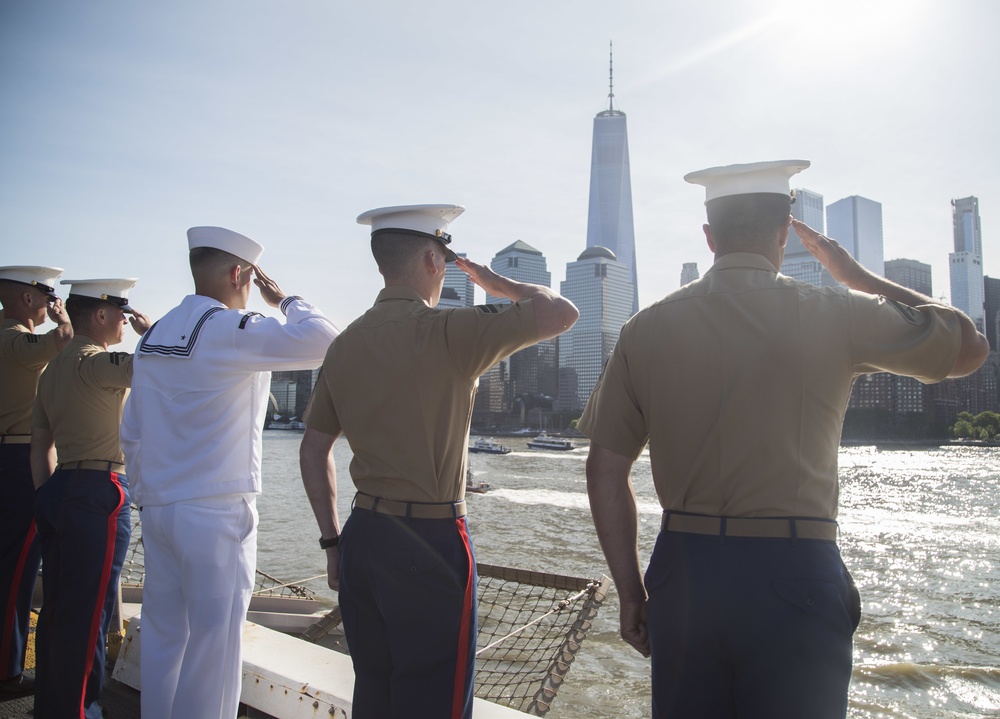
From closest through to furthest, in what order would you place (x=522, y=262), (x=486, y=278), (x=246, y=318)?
(x=486, y=278) < (x=246, y=318) < (x=522, y=262)

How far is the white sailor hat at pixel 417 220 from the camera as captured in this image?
2.71 m

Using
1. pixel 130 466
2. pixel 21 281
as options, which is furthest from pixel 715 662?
pixel 21 281

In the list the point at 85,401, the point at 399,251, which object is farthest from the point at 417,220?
the point at 85,401

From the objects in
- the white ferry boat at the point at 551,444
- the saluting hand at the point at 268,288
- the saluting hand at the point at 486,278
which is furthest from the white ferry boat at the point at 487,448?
the saluting hand at the point at 486,278

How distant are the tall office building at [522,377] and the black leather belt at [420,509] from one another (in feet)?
346

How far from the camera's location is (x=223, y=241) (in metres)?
3.04

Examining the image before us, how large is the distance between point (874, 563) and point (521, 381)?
106549 millimetres

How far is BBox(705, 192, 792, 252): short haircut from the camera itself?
2.16 meters

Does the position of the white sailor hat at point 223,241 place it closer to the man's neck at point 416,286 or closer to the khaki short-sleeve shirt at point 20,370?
the man's neck at point 416,286

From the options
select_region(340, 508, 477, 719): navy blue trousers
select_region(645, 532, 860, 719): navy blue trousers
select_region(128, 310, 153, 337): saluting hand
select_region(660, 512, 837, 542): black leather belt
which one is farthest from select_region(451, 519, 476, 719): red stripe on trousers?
select_region(128, 310, 153, 337): saluting hand

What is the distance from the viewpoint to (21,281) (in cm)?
441

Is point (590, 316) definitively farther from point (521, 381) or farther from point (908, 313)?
point (908, 313)

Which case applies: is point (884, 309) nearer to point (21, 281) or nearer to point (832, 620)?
point (832, 620)

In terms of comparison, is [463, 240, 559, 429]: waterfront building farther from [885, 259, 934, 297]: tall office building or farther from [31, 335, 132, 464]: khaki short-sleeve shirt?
[31, 335, 132, 464]: khaki short-sleeve shirt
